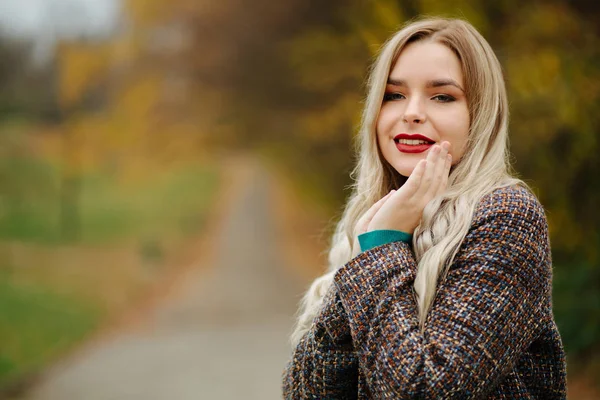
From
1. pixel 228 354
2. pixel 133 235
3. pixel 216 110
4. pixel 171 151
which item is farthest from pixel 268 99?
pixel 228 354

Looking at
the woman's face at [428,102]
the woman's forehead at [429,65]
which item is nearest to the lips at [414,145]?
the woman's face at [428,102]

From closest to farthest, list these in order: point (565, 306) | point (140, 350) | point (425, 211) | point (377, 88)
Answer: point (425, 211) < point (377, 88) < point (565, 306) < point (140, 350)

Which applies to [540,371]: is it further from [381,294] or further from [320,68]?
[320,68]

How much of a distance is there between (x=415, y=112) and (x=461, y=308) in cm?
41

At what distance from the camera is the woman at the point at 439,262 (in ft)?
3.62

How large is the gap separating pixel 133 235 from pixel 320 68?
199 cm

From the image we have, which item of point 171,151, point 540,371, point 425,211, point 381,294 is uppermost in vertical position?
point 171,151

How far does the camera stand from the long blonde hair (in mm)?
1185

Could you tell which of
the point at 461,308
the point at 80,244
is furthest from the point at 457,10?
the point at 80,244

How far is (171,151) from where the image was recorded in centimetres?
535

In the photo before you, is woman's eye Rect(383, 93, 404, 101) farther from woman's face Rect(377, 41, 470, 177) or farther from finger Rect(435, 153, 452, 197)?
finger Rect(435, 153, 452, 197)

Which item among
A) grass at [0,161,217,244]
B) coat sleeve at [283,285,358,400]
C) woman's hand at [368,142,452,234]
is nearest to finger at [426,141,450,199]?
woman's hand at [368,142,452,234]

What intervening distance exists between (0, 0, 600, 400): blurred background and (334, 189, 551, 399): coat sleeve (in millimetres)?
3656

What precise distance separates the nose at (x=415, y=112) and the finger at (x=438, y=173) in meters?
0.08
